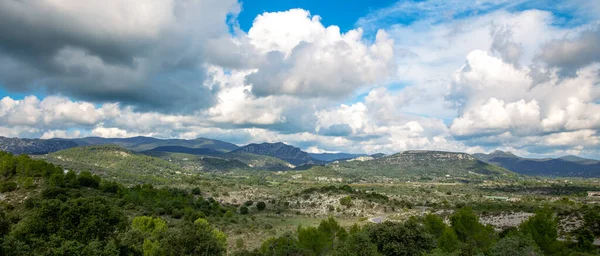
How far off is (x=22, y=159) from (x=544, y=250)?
9991 cm

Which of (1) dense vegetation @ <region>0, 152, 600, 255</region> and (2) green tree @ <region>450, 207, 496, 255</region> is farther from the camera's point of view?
(2) green tree @ <region>450, 207, 496, 255</region>

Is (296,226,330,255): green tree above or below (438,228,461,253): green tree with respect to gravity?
below

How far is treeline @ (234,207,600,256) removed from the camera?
100 feet

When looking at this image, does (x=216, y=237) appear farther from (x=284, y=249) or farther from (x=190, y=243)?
(x=284, y=249)

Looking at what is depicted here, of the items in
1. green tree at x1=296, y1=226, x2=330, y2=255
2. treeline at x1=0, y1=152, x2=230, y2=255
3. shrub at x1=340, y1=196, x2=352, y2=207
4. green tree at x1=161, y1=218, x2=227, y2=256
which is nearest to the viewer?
treeline at x1=0, y1=152, x2=230, y2=255

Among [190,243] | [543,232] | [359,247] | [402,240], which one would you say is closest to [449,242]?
[402,240]

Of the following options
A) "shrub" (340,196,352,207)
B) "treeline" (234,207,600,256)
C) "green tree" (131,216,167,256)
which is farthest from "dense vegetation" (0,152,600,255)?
"shrub" (340,196,352,207)

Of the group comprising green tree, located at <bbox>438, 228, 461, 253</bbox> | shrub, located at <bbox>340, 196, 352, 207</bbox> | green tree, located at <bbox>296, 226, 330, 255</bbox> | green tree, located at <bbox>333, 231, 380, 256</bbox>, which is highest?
green tree, located at <bbox>333, 231, 380, 256</bbox>

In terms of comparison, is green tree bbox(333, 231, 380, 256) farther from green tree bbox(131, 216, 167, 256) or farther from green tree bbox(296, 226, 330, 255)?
green tree bbox(131, 216, 167, 256)

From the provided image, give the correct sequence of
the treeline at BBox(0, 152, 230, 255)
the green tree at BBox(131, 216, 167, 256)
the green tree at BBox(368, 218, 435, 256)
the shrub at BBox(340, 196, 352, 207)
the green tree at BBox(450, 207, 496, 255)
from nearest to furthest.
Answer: the treeline at BBox(0, 152, 230, 255) → the green tree at BBox(368, 218, 435, 256) → the green tree at BBox(131, 216, 167, 256) → the green tree at BBox(450, 207, 496, 255) → the shrub at BBox(340, 196, 352, 207)

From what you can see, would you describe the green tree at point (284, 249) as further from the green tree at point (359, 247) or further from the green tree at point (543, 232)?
the green tree at point (543, 232)

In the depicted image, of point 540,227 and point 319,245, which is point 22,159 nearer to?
point 319,245

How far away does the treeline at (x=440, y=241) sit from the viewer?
30.6m

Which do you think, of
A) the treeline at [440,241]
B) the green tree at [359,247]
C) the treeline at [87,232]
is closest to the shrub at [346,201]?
the treeline at [440,241]
